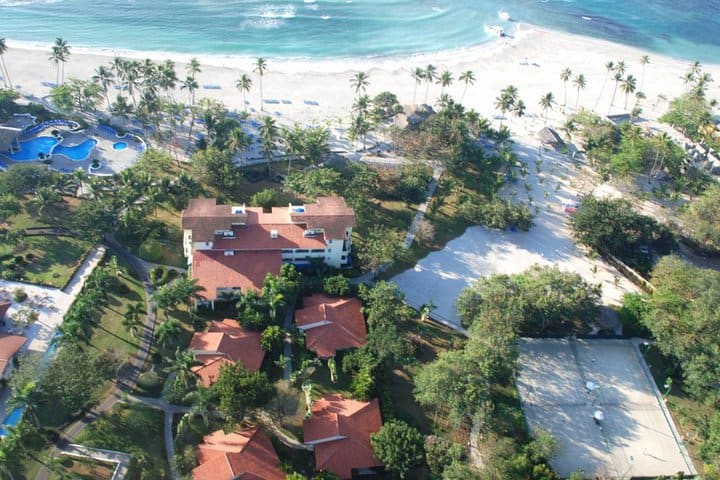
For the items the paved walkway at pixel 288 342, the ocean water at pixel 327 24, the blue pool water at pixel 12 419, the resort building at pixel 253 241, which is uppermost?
the ocean water at pixel 327 24

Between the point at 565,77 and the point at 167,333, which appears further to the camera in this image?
the point at 565,77

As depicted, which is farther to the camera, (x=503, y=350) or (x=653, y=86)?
(x=653, y=86)

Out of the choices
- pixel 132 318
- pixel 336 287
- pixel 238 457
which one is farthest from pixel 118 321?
pixel 336 287

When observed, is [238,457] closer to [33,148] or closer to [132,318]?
[132,318]

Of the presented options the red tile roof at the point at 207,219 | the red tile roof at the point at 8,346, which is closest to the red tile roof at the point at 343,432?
the red tile roof at the point at 207,219

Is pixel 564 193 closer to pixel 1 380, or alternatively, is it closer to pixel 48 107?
pixel 1 380

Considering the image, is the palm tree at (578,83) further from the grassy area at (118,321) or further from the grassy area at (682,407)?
the grassy area at (118,321)

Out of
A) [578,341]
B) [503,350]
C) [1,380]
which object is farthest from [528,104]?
[1,380]
